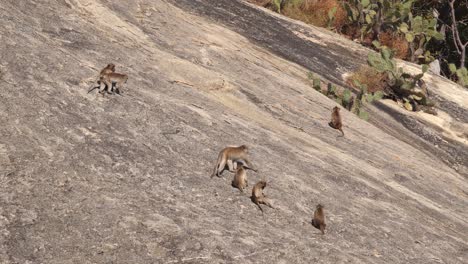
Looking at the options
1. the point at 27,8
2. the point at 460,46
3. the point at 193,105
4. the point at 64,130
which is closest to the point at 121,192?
the point at 64,130

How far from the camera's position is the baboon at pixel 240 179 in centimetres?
650

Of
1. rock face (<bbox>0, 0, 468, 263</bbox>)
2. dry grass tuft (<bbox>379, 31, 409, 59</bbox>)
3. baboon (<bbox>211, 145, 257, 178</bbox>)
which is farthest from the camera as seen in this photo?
dry grass tuft (<bbox>379, 31, 409, 59</bbox>)

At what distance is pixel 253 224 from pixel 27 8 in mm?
5299

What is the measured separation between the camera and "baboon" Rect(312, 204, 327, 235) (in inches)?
249

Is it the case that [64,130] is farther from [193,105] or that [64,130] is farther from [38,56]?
[193,105]

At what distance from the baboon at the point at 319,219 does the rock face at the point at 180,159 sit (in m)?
0.12

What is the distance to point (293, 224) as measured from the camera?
638cm

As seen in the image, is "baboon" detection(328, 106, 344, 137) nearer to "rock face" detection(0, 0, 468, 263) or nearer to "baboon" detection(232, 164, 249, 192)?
"rock face" detection(0, 0, 468, 263)

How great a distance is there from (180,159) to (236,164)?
665 mm

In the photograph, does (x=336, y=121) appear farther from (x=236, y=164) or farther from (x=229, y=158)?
(x=229, y=158)

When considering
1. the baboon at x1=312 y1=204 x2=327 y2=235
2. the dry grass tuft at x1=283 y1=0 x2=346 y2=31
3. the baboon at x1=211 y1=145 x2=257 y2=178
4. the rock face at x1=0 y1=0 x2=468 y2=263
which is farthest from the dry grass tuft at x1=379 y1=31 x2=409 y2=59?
the baboon at x1=312 y1=204 x2=327 y2=235

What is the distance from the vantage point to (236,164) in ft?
22.5

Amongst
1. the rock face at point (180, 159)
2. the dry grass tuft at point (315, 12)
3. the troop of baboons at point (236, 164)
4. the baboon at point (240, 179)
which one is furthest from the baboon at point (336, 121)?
the dry grass tuft at point (315, 12)

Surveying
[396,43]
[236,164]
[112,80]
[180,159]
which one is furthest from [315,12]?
[180,159]
